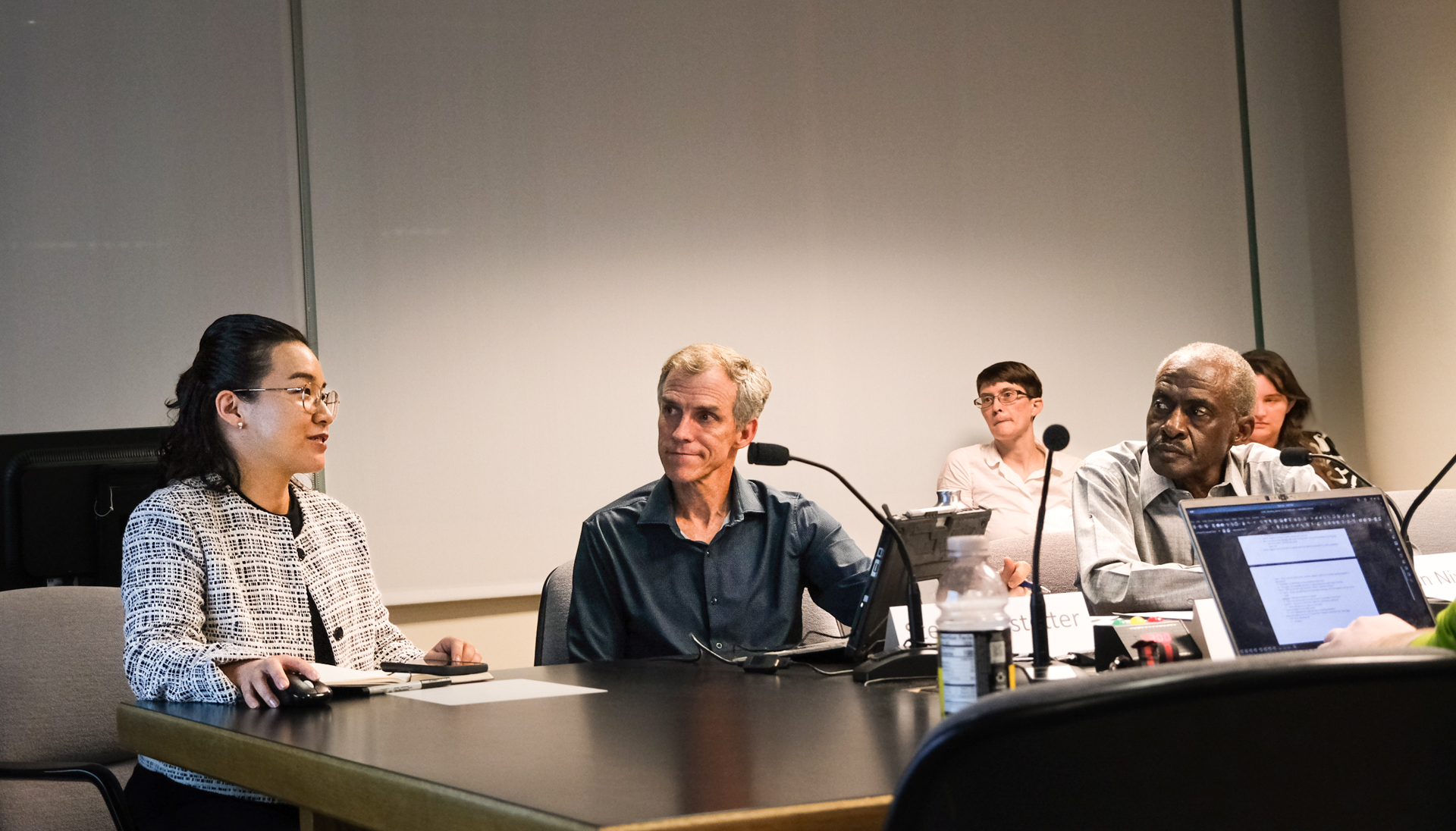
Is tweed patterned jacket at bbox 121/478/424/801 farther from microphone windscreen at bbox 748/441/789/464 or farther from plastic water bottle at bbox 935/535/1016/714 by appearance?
plastic water bottle at bbox 935/535/1016/714

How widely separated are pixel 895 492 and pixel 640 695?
3.17 m

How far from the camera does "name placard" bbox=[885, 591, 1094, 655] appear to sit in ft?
6.03

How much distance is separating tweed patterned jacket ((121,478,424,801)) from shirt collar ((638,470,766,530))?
52 cm

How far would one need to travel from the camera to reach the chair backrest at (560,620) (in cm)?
251

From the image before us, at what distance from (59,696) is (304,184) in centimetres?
214

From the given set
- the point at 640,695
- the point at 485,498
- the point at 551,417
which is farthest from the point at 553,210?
the point at 640,695

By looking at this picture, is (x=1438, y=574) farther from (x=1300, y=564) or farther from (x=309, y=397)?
(x=309, y=397)

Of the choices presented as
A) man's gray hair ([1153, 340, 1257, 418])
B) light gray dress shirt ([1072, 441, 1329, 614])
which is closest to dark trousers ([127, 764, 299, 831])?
light gray dress shirt ([1072, 441, 1329, 614])

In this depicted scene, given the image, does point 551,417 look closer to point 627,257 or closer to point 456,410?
point 456,410

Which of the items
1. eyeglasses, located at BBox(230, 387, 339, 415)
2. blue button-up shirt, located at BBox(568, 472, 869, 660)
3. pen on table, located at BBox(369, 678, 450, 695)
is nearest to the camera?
pen on table, located at BBox(369, 678, 450, 695)

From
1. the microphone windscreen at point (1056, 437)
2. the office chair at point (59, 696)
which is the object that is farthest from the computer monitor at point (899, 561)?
the office chair at point (59, 696)

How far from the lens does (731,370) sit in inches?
104

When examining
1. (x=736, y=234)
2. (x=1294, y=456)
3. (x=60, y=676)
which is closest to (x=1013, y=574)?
(x=1294, y=456)

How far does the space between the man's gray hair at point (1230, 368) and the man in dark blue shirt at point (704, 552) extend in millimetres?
870
